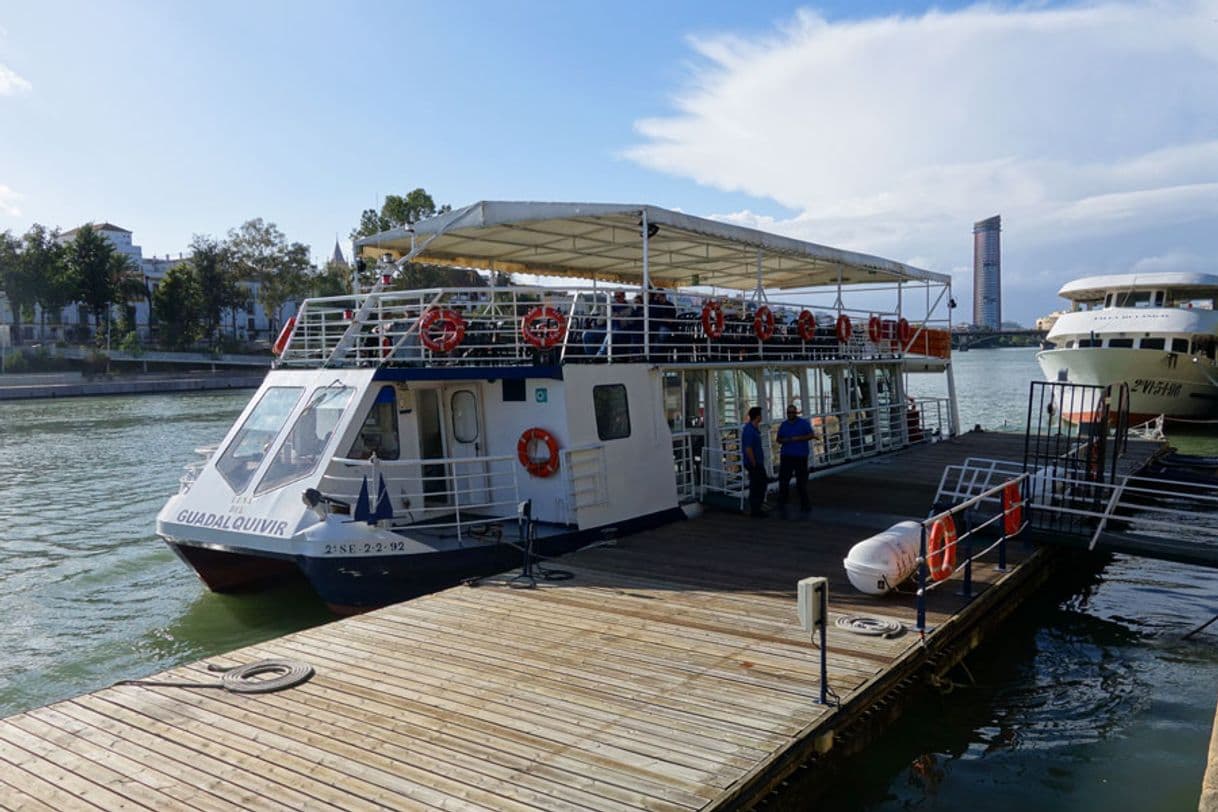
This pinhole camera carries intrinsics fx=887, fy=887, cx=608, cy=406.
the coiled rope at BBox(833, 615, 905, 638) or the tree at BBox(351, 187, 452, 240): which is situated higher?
the tree at BBox(351, 187, 452, 240)

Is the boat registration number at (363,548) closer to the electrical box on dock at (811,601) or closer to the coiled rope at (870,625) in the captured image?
the coiled rope at (870,625)

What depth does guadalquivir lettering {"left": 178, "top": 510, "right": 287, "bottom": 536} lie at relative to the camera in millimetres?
10453

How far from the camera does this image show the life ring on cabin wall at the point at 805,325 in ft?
57.5

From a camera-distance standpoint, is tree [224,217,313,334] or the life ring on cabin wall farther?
tree [224,217,313,334]

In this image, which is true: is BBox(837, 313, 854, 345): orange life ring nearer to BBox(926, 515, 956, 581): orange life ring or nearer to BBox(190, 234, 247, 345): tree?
BBox(926, 515, 956, 581): orange life ring

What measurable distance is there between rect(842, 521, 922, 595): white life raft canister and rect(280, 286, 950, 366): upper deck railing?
4544 mm

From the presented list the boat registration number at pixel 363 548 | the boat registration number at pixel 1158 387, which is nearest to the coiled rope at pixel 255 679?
the boat registration number at pixel 363 548

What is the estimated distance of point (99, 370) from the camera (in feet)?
236

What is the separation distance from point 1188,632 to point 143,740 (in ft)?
40.9

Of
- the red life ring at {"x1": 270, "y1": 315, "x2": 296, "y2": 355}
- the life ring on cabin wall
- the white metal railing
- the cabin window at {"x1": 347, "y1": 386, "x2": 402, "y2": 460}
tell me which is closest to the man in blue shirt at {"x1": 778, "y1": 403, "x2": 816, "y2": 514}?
the life ring on cabin wall

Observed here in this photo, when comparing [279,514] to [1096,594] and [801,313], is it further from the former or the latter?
[1096,594]

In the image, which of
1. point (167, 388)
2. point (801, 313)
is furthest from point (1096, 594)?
point (167, 388)

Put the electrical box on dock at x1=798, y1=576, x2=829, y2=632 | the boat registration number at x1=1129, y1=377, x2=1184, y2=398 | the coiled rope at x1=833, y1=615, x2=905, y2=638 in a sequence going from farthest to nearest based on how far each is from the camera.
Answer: the boat registration number at x1=1129, y1=377, x2=1184, y2=398 → the coiled rope at x1=833, y1=615, x2=905, y2=638 → the electrical box on dock at x1=798, y1=576, x2=829, y2=632

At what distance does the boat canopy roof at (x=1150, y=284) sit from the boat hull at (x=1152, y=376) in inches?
134
